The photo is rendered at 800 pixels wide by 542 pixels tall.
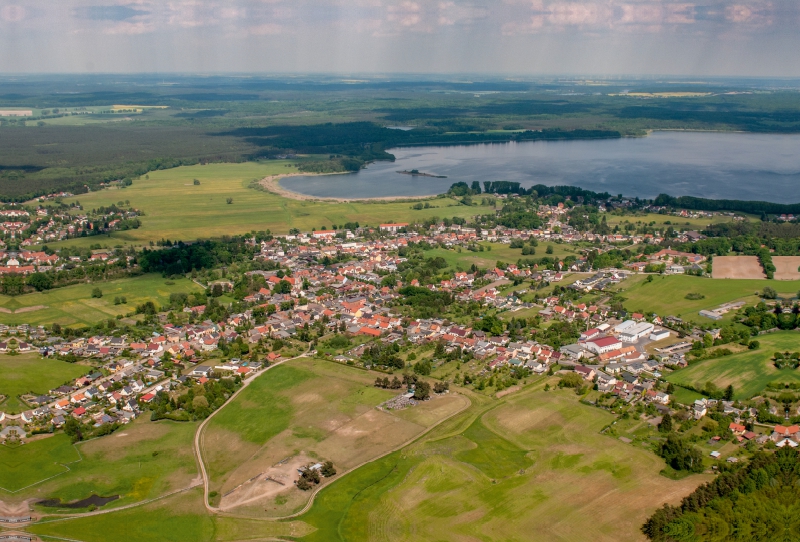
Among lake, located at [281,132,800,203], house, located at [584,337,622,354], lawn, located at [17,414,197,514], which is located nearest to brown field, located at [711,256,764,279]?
house, located at [584,337,622,354]

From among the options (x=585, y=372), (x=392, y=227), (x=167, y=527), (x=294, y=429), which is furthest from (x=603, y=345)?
(x=392, y=227)

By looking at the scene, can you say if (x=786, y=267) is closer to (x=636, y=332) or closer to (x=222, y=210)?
(x=636, y=332)

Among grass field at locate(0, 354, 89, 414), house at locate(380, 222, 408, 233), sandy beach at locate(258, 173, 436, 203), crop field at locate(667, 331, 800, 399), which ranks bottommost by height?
grass field at locate(0, 354, 89, 414)

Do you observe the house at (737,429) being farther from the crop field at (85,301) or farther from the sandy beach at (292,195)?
the sandy beach at (292,195)

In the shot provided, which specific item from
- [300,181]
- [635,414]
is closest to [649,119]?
[300,181]

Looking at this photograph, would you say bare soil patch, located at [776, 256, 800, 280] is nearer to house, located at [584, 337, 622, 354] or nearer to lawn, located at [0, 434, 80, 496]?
house, located at [584, 337, 622, 354]

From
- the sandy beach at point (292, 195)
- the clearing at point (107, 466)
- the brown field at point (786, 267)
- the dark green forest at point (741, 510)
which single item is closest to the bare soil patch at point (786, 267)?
the brown field at point (786, 267)
